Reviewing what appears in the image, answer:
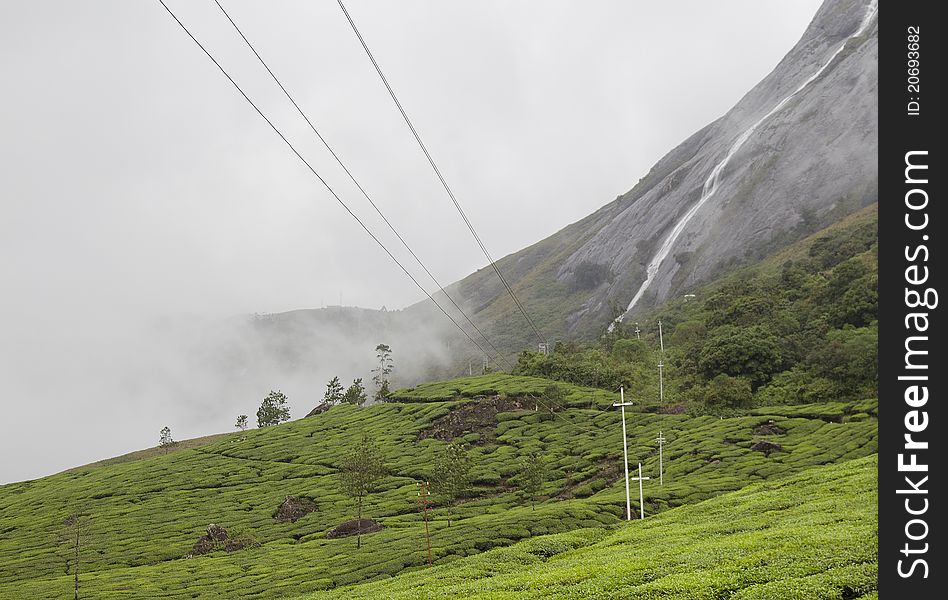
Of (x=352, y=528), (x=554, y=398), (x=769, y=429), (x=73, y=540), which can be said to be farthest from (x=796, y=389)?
(x=73, y=540)

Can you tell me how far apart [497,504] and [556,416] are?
44.8 m

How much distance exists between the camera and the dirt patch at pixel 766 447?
92.7m

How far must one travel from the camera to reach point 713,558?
96.7 ft

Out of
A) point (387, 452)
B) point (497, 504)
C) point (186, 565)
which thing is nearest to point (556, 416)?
point (387, 452)

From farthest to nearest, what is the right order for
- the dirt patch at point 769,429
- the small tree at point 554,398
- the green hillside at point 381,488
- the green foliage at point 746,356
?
1. the small tree at point 554,398
2. the green foliage at point 746,356
3. the dirt patch at point 769,429
4. the green hillside at point 381,488

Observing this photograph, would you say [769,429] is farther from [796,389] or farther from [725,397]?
[725,397]

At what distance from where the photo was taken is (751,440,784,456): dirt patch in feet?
304

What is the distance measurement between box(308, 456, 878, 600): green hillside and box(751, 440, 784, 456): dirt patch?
1267 inches

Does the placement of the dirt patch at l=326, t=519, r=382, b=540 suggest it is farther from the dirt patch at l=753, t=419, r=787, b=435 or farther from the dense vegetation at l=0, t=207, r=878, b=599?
the dirt patch at l=753, t=419, r=787, b=435

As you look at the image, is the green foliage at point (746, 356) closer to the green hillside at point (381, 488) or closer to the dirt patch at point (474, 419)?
the green hillside at point (381, 488)

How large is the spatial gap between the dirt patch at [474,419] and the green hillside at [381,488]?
0.48 metres

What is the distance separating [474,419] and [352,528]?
57.5 meters

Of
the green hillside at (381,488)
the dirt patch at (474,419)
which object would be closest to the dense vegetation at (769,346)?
the green hillside at (381,488)

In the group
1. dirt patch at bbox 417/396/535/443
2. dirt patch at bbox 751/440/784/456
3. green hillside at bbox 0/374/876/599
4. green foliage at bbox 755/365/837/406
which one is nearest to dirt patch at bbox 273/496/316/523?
green hillside at bbox 0/374/876/599
